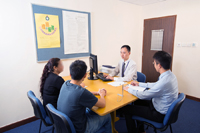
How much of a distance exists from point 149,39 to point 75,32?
97.0 inches

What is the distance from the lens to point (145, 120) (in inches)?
70.2

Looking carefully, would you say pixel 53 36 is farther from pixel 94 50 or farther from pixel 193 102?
pixel 193 102

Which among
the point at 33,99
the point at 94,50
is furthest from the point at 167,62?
the point at 94,50

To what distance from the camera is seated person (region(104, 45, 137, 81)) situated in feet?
8.41

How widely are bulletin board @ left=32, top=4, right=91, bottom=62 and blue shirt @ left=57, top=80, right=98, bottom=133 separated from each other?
4.97 ft

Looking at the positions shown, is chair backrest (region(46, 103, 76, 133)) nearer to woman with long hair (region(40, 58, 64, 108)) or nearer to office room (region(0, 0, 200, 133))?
office room (region(0, 0, 200, 133))

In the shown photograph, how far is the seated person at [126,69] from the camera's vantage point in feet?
8.41

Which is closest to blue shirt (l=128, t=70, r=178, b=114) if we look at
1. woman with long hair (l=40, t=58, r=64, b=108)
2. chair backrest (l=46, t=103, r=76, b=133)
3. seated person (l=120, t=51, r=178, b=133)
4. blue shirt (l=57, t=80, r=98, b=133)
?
seated person (l=120, t=51, r=178, b=133)

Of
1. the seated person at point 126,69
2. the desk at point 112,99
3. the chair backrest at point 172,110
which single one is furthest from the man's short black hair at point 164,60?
the seated person at point 126,69

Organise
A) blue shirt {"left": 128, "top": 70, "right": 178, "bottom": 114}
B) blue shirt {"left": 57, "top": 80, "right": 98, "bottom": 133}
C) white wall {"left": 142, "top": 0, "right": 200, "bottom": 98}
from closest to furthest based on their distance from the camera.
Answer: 1. blue shirt {"left": 57, "top": 80, "right": 98, "bottom": 133}
2. blue shirt {"left": 128, "top": 70, "right": 178, "bottom": 114}
3. white wall {"left": 142, "top": 0, "right": 200, "bottom": 98}

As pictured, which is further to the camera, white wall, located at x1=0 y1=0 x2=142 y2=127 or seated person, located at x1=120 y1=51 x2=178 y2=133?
white wall, located at x1=0 y1=0 x2=142 y2=127

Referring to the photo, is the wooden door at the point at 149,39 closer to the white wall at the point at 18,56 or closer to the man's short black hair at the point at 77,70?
the white wall at the point at 18,56

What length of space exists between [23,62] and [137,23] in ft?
11.5

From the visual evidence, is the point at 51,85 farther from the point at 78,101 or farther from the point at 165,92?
the point at 165,92
